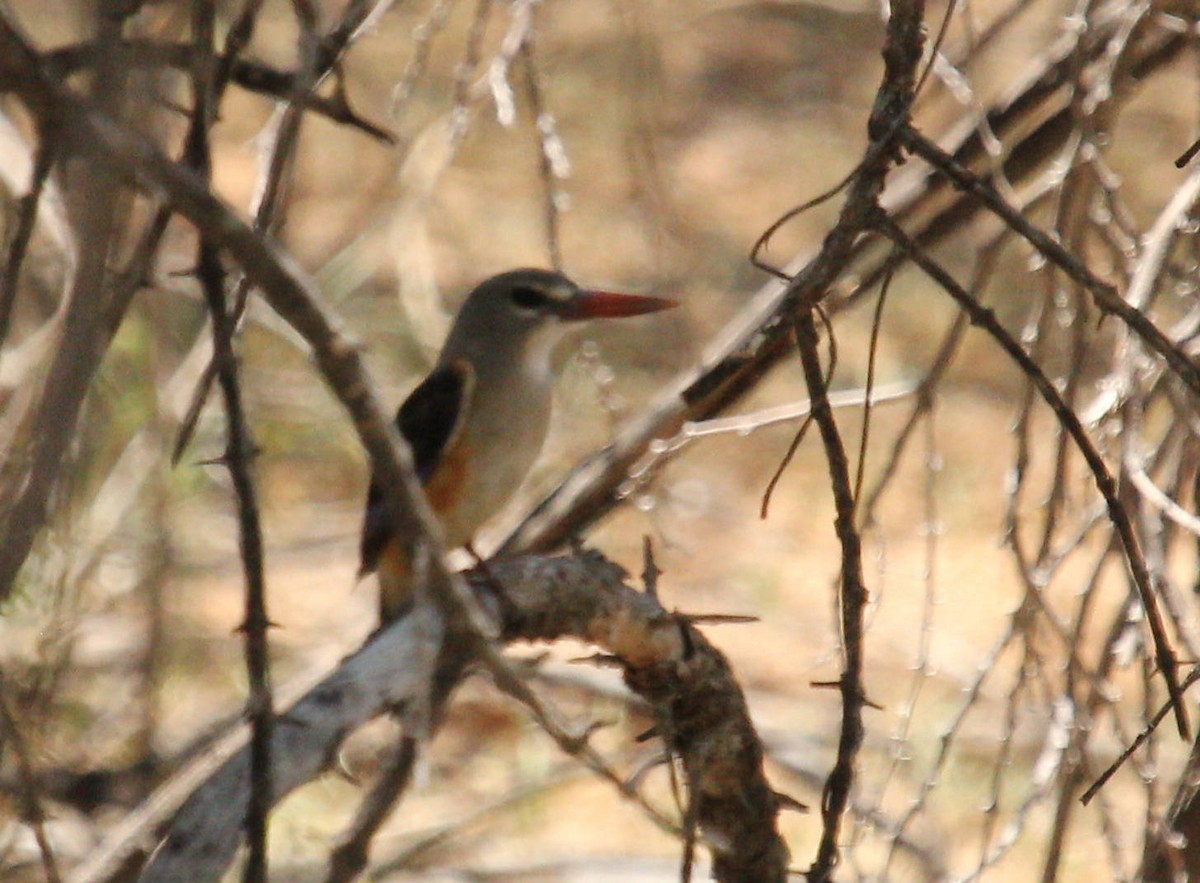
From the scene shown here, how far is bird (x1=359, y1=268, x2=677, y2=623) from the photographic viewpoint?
10.4 ft

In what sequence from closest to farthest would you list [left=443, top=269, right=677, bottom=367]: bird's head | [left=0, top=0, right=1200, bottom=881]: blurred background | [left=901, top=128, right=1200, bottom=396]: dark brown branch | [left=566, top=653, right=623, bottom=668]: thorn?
[left=901, top=128, right=1200, bottom=396]: dark brown branch → [left=566, top=653, right=623, bottom=668]: thorn → [left=0, top=0, right=1200, bottom=881]: blurred background → [left=443, top=269, right=677, bottom=367]: bird's head

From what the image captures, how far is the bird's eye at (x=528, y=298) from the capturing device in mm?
3330

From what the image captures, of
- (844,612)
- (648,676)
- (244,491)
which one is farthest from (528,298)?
(244,491)

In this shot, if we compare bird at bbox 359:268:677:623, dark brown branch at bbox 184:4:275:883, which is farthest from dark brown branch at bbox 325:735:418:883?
bird at bbox 359:268:677:623

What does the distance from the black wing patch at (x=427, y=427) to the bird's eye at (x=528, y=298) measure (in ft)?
0.56

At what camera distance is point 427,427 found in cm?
322

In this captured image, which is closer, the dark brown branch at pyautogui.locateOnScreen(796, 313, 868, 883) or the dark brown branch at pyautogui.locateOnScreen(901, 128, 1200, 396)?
the dark brown branch at pyautogui.locateOnScreen(901, 128, 1200, 396)

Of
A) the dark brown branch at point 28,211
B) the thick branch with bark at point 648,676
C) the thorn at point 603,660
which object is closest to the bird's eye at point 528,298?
the thick branch with bark at point 648,676

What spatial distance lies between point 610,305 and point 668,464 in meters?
A: 0.60

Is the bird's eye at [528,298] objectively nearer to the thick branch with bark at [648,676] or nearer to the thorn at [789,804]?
the thick branch with bark at [648,676]

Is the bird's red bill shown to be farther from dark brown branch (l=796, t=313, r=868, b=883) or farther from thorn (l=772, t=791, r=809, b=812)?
dark brown branch (l=796, t=313, r=868, b=883)

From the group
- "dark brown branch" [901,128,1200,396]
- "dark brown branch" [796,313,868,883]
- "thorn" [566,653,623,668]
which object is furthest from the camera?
"thorn" [566,653,623,668]

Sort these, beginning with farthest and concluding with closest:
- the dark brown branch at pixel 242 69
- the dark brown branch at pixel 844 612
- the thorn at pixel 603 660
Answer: the thorn at pixel 603 660
the dark brown branch at pixel 844 612
the dark brown branch at pixel 242 69

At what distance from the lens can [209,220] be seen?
1.16m
